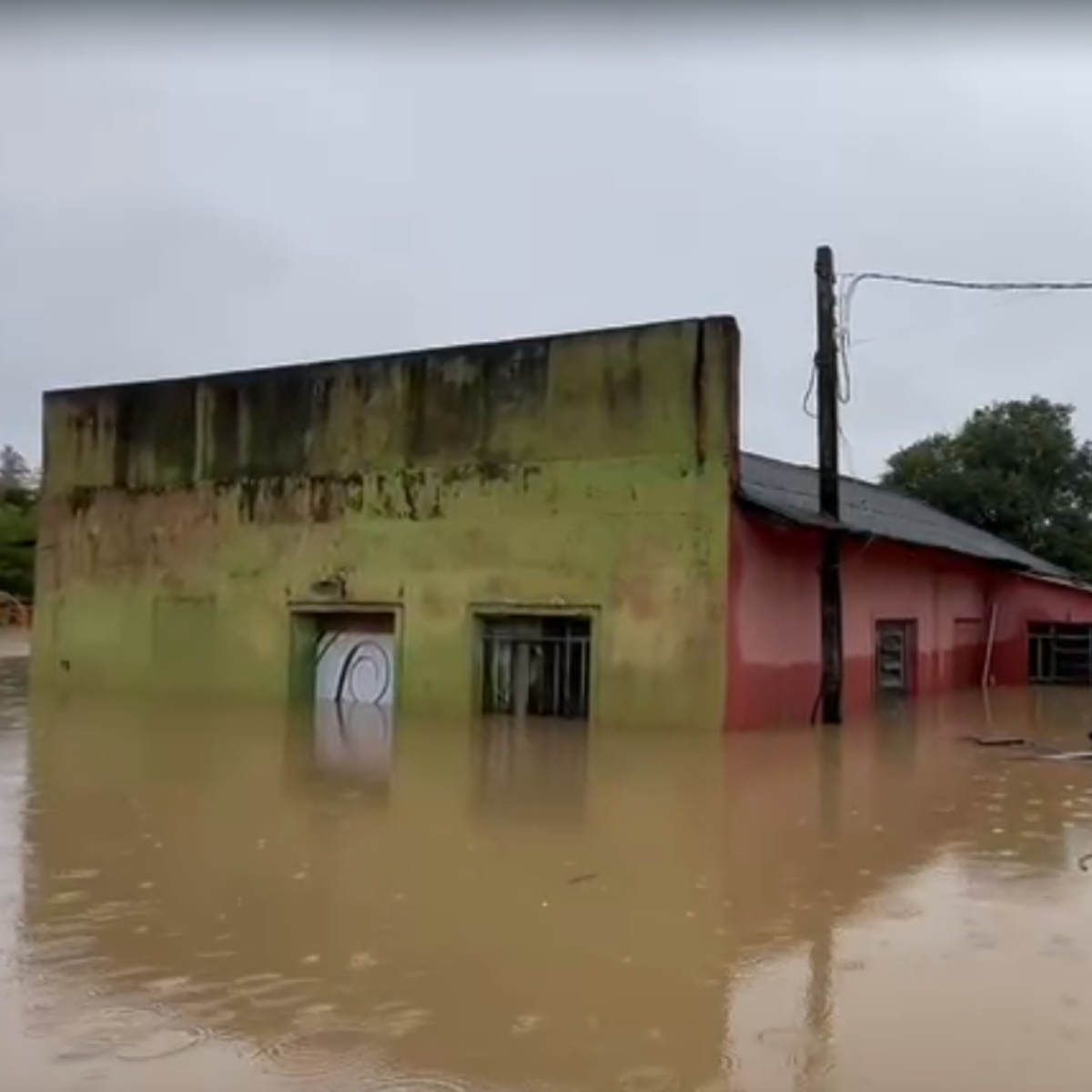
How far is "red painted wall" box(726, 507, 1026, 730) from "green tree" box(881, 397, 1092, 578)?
11.8 metres

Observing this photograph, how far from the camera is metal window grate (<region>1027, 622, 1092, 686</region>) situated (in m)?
26.0

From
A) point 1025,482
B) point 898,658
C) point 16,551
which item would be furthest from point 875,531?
point 16,551

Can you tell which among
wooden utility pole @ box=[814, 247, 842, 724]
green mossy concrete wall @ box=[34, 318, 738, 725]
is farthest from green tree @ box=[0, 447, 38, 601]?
wooden utility pole @ box=[814, 247, 842, 724]

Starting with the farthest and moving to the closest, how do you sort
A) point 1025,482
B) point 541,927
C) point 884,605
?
1. point 1025,482
2. point 884,605
3. point 541,927

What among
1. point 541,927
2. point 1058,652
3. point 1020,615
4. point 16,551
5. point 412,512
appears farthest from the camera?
point 16,551

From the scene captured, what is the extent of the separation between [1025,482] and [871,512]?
1496cm

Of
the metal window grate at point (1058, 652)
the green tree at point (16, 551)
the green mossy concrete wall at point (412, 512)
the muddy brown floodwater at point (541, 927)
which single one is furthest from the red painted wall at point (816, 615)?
the green tree at point (16, 551)

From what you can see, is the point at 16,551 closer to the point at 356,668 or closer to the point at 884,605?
the point at 356,668

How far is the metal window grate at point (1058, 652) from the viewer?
26031 mm

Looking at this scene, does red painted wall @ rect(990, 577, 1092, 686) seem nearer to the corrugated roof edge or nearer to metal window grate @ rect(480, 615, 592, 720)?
the corrugated roof edge

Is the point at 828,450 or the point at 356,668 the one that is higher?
the point at 828,450

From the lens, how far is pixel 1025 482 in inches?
1421

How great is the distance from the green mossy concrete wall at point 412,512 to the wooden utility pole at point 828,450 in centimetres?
165

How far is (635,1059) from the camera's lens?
15.2 ft
